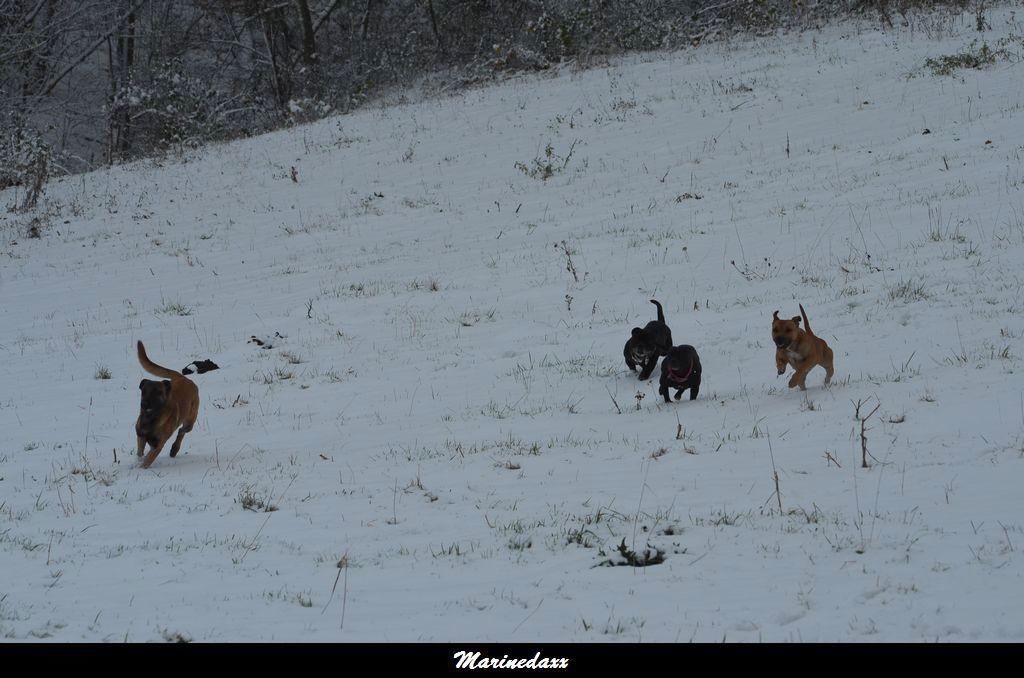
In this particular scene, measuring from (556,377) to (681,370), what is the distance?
1.57 meters

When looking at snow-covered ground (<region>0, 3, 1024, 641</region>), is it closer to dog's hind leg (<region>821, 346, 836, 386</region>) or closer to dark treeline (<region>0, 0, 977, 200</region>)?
dog's hind leg (<region>821, 346, 836, 386</region>)

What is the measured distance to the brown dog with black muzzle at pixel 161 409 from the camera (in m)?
6.74

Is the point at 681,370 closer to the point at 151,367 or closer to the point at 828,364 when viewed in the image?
the point at 828,364

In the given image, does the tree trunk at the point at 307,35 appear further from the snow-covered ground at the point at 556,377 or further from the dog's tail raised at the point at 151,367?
the dog's tail raised at the point at 151,367

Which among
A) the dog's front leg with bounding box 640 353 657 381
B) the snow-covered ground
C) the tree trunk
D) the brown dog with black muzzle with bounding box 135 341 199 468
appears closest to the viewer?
the snow-covered ground

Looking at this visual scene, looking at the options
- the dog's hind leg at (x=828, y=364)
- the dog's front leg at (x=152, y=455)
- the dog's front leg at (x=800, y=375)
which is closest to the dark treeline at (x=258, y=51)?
the dog's front leg at (x=152, y=455)

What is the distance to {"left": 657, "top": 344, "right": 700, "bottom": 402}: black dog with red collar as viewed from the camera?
25.7 ft

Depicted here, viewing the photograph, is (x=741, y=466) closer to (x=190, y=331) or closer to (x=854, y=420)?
(x=854, y=420)

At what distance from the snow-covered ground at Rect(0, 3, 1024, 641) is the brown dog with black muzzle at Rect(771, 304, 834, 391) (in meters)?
0.29

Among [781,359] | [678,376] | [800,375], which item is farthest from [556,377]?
[800,375]

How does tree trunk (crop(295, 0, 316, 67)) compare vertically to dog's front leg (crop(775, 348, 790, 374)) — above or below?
above

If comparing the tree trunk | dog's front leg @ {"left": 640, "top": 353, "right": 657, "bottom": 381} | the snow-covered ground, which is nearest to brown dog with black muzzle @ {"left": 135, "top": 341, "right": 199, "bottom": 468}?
the snow-covered ground

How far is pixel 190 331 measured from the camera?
11719mm

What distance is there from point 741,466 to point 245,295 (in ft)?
30.4
